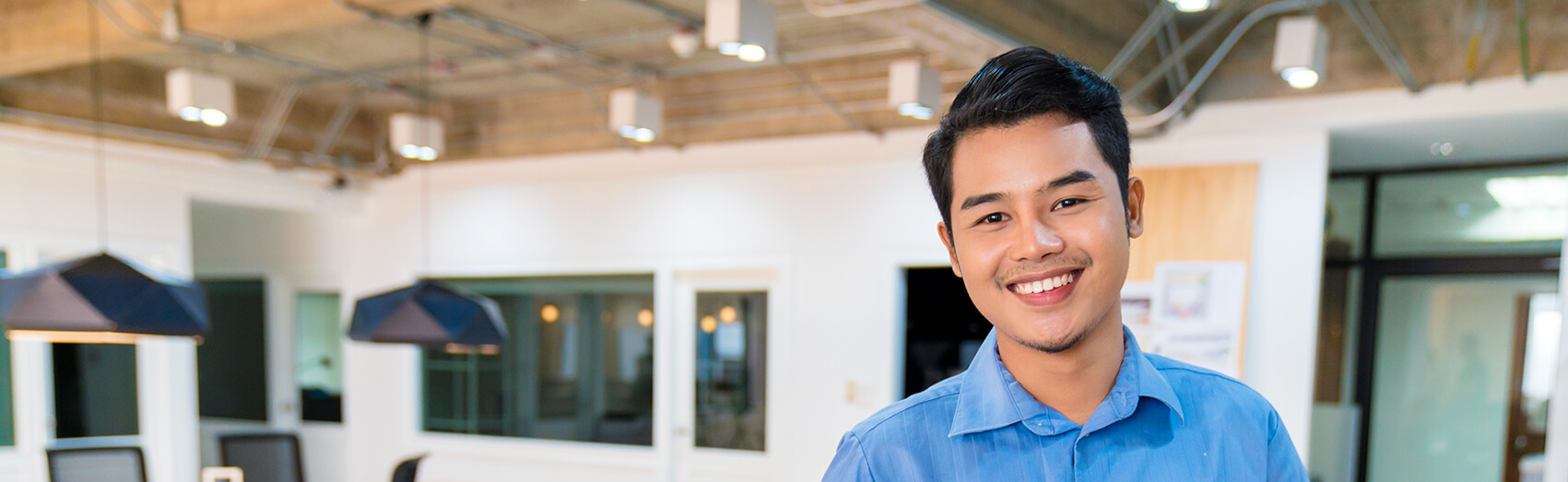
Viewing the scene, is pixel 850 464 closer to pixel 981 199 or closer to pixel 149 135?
pixel 981 199

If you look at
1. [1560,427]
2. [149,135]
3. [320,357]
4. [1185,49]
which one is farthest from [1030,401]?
[320,357]

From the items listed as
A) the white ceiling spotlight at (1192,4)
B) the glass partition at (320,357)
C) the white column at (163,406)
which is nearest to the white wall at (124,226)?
the white column at (163,406)

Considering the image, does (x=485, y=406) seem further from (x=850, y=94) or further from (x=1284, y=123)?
(x=1284, y=123)

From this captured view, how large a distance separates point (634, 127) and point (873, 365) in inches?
84.0

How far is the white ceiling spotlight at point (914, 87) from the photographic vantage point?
4738 mm

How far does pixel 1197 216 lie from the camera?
18.0 ft

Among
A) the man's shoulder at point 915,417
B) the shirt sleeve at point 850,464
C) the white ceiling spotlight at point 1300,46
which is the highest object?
the white ceiling spotlight at point 1300,46

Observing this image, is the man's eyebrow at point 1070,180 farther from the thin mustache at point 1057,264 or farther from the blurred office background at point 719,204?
the blurred office background at point 719,204

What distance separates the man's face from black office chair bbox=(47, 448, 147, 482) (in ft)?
17.1

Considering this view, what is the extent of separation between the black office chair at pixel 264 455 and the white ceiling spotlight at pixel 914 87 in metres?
3.69

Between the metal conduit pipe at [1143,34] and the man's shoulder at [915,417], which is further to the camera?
the metal conduit pipe at [1143,34]

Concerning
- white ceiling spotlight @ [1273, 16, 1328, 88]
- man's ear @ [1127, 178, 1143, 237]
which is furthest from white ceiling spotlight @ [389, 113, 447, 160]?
man's ear @ [1127, 178, 1143, 237]

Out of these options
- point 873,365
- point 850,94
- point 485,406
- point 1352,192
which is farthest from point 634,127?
point 1352,192

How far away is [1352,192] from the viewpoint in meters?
6.57
